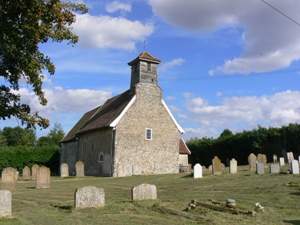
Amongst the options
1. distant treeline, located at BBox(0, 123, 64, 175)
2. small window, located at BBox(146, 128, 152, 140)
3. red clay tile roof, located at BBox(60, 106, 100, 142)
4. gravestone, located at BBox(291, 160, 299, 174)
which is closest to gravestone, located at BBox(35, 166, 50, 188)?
small window, located at BBox(146, 128, 152, 140)

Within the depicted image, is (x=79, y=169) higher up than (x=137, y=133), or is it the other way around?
(x=137, y=133)

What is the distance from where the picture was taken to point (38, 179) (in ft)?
65.4

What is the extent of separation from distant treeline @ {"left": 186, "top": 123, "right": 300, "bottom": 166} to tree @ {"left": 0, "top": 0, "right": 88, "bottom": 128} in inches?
1192

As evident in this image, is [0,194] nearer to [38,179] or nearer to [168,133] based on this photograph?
[38,179]

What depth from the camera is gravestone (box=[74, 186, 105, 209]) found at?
10.8m

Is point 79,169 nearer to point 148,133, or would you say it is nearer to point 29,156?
point 148,133

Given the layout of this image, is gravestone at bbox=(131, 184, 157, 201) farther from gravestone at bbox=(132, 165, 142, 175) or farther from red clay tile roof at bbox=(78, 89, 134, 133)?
red clay tile roof at bbox=(78, 89, 134, 133)

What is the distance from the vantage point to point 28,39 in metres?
7.79

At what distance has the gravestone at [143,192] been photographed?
1188 cm

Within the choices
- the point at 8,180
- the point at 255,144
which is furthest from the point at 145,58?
the point at 8,180

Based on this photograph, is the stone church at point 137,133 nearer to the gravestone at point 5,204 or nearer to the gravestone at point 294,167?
the gravestone at point 294,167

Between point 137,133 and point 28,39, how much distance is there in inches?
950

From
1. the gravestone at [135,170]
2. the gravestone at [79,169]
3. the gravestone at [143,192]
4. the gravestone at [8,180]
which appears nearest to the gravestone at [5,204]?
the gravestone at [143,192]

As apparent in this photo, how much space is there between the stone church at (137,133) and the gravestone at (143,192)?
17897 mm
